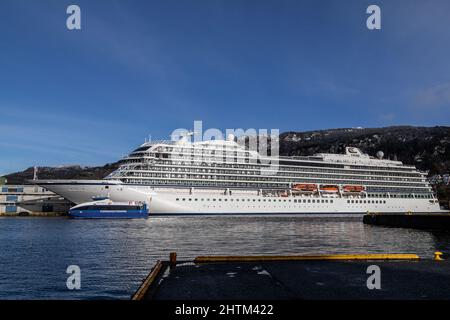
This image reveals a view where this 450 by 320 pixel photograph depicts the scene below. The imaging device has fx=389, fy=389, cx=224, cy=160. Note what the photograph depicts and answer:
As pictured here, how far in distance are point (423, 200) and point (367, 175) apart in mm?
18319

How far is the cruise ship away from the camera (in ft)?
223

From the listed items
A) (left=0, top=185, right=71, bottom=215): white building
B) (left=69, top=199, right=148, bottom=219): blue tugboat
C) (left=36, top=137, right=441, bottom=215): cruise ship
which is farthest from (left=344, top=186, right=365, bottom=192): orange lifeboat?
(left=0, top=185, right=71, bottom=215): white building

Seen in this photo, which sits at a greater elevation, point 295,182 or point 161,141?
point 161,141

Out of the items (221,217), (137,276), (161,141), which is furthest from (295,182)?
(137,276)

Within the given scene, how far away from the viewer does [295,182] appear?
271ft

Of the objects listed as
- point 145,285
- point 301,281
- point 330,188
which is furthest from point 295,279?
point 330,188

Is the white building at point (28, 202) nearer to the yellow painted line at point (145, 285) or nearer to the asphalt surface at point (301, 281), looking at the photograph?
the yellow painted line at point (145, 285)

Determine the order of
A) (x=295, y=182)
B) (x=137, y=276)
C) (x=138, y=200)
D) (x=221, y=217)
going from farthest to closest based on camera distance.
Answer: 1. (x=295, y=182)
2. (x=221, y=217)
3. (x=138, y=200)
4. (x=137, y=276)

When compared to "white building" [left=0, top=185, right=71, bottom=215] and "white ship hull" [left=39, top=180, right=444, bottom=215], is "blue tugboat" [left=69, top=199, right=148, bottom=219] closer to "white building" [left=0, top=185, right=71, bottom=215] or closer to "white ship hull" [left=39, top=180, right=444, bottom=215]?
"white ship hull" [left=39, top=180, right=444, bottom=215]

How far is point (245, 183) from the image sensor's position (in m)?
76.8

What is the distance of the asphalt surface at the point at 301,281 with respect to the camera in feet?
31.1
